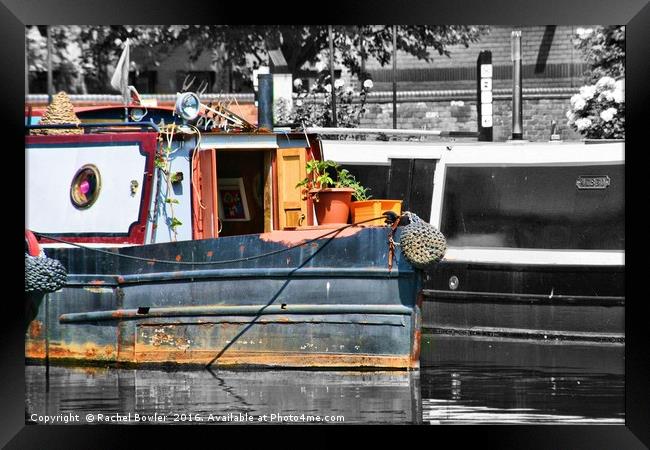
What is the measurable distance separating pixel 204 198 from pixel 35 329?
1.87 metres

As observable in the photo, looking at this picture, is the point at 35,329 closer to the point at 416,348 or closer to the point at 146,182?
the point at 146,182

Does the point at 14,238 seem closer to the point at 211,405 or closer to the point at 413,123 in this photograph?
the point at 211,405

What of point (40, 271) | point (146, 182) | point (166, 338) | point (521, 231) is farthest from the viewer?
point (521, 231)

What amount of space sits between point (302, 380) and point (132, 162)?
2504 mm

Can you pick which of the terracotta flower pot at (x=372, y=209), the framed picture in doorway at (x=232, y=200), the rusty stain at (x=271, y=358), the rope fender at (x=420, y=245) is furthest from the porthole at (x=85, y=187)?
the rope fender at (x=420, y=245)

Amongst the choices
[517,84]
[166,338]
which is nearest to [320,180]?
[166,338]

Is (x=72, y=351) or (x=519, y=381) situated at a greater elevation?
(x=72, y=351)

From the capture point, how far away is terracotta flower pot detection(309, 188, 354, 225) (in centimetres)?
1184

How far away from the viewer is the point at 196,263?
11.6m

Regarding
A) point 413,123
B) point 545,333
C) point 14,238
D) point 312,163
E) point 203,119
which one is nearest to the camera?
point 14,238

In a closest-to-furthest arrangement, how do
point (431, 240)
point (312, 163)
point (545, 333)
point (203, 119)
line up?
1. point (431, 240)
2. point (312, 163)
3. point (203, 119)
4. point (545, 333)

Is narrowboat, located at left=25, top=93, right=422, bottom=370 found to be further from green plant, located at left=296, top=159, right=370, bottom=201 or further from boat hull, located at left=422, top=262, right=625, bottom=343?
boat hull, located at left=422, top=262, right=625, bottom=343

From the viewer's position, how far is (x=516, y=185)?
15.5 meters

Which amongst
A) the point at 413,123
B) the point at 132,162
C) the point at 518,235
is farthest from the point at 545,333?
the point at 413,123
